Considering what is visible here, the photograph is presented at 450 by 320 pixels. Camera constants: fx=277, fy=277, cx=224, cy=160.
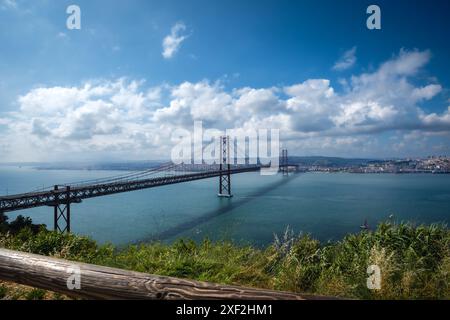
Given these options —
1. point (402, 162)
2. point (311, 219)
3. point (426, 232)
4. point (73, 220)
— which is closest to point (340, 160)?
point (402, 162)

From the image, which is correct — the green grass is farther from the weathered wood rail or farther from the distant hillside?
the distant hillside

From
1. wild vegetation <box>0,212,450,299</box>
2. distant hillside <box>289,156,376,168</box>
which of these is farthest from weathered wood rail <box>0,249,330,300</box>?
distant hillside <box>289,156,376,168</box>

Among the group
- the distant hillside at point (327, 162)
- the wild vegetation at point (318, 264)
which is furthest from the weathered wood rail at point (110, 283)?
the distant hillside at point (327, 162)

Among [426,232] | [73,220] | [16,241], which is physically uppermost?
[426,232]

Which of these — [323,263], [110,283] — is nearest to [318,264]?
[323,263]
